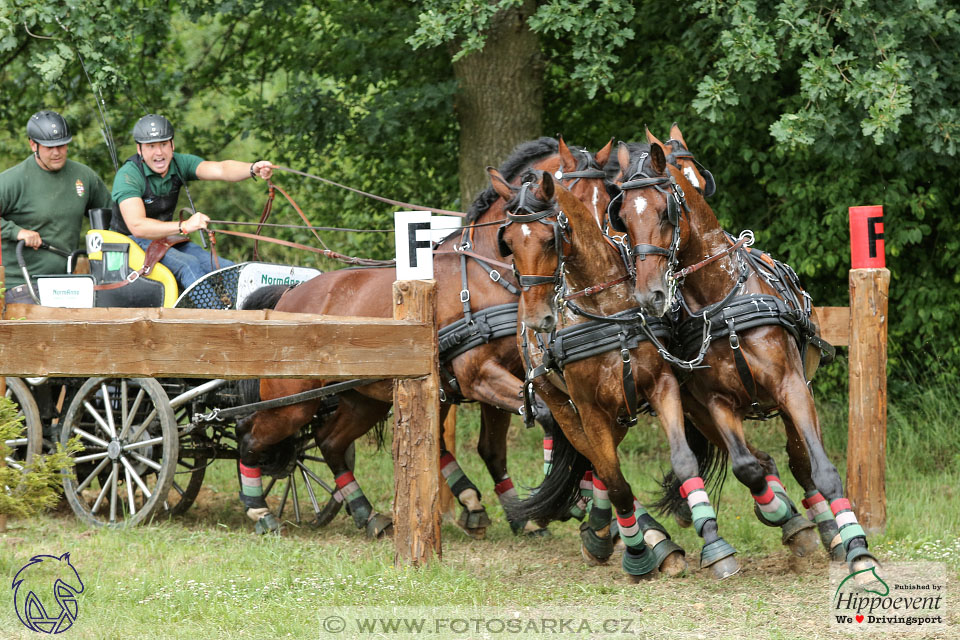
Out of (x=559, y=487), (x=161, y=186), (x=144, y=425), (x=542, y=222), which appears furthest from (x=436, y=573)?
(x=161, y=186)

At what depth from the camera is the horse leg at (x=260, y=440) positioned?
706cm

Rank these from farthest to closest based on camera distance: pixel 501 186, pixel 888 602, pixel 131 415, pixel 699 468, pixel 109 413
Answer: pixel 109 413 → pixel 131 415 → pixel 699 468 → pixel 501 186 → pixel 888 602

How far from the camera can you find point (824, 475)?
4797 millimetres

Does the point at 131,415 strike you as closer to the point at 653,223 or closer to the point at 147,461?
the point at 147,461

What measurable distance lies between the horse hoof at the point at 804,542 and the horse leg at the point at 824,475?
468 mm

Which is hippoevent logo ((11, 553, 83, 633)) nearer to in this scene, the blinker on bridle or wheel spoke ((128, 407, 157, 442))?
wheel spoke ((128, 407, 157, 442))

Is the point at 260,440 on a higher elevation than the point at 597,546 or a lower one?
higher

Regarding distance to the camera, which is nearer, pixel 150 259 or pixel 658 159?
pixel 658 159

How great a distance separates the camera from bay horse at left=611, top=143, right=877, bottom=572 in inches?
190

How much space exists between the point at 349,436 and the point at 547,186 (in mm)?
2923

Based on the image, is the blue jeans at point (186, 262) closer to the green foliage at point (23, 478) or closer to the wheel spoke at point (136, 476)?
the wheel spoke at point (136, 476)

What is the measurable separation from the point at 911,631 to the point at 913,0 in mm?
4769

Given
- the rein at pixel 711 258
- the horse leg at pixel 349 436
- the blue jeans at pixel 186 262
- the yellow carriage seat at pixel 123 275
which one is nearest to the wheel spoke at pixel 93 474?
the yellow carriage seat at pixel 123 275

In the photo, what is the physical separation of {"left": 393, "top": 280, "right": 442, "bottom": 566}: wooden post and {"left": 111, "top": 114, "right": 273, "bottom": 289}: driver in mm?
2638
